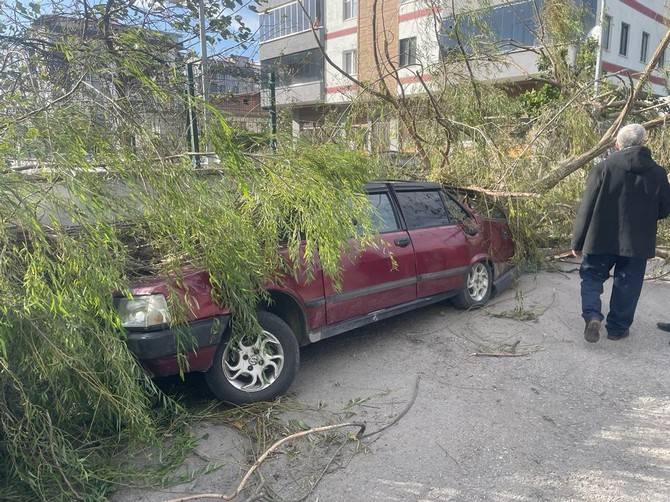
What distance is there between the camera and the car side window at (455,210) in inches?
230

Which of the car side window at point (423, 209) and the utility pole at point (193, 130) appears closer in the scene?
the utility pole at point (193, 130)

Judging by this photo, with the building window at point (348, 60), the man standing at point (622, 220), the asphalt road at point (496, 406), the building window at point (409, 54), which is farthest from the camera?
the building window at point (348, 60)

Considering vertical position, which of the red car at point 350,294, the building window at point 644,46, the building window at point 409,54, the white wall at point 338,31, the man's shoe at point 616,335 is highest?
the white wall at point 338,31

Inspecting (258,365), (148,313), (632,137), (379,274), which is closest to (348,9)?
(632,137)

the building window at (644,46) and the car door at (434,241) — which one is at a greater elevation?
the building window at (644,46)

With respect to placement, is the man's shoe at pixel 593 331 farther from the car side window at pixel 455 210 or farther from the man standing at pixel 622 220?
the car side window at pixel 455 210

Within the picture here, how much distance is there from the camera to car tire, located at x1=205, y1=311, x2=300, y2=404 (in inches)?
139

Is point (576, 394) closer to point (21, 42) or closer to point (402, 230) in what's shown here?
point (402, 230)

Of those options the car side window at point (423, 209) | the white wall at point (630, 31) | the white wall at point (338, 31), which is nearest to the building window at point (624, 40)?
the white wall at point (630, 31)

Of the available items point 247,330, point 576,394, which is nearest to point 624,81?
point 576,394

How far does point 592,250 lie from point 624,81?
180 inches

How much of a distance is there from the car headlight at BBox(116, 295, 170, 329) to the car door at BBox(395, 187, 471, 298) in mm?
2618

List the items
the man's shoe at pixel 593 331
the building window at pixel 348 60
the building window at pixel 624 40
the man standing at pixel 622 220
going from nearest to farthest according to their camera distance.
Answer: the man standing at pixel 622 220, the man's shoe at pixel 593 331, the building window at pixel 624 40, the building window at pixel 348 60

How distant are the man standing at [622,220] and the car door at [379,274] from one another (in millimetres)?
1613
